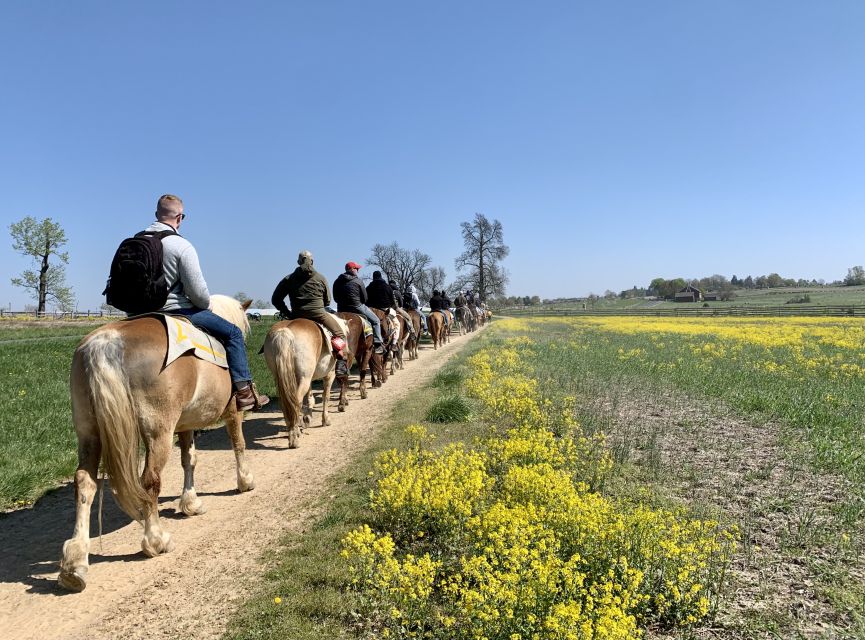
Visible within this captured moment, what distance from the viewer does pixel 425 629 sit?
9.41ft

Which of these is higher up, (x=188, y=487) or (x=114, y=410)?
(x=114, y=410)

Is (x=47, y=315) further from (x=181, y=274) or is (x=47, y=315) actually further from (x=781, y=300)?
(x=781, y=300)

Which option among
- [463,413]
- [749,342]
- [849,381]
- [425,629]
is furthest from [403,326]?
[749,342]

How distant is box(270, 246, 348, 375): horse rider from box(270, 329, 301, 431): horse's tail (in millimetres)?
1077

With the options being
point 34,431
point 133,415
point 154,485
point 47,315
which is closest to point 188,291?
point 133,415

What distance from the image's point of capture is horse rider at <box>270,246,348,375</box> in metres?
7.82

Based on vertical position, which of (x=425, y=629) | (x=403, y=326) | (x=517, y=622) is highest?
(x=403, y=326)

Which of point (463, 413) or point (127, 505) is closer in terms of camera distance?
point (127, 505)

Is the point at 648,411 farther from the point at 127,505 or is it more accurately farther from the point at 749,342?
the point at 749,342

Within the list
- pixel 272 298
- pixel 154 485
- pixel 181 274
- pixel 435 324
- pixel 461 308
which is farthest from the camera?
pixel 461 308

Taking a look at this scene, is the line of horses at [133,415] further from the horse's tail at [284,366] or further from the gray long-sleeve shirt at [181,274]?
the horse's tail at [284,366]

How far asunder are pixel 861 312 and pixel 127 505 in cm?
5433

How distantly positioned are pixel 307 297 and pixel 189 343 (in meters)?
3.77

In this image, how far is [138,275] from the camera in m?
3.95
